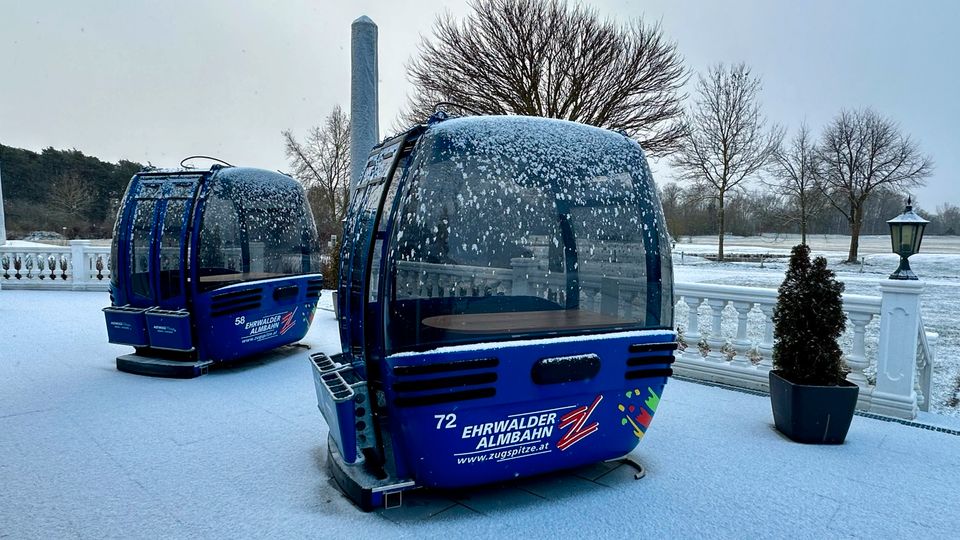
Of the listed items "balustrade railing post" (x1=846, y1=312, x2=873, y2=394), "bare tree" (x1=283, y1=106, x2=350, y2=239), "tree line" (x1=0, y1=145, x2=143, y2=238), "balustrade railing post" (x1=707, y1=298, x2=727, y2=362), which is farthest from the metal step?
"tree line" (x1=0, y1=145, x2=143, y2=238)

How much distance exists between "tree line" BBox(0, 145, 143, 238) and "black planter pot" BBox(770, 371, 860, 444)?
36.1m

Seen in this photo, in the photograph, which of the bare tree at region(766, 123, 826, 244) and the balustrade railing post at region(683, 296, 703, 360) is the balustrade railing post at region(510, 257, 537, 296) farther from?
the bare tree at region(766, 123, 826, 244)

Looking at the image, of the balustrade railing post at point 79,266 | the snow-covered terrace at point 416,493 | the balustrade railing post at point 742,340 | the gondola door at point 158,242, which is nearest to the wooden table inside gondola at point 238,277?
the gondola door at point 158,242

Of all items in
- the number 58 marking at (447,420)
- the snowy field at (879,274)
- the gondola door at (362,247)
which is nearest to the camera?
the number 58 marking at (447,420)

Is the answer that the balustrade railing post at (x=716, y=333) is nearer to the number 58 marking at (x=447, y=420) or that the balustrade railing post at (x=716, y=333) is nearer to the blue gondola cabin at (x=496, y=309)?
the blue gondola cabin at (x=496, y=309)

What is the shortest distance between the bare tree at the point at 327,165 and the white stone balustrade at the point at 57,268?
12.6 meters

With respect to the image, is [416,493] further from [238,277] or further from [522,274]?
[238,277]

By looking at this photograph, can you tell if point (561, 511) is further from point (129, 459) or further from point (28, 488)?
point (28, 488)

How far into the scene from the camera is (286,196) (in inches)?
236

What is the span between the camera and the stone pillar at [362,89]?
317 inches

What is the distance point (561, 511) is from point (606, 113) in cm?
1272

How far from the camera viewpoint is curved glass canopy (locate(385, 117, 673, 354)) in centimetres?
251

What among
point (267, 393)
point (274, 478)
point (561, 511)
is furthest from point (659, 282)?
point (267, 393)

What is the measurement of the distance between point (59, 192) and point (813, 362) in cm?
4158
